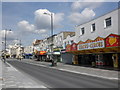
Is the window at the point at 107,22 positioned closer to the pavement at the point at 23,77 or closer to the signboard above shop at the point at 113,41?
the signboard above shop at the point at 113,41

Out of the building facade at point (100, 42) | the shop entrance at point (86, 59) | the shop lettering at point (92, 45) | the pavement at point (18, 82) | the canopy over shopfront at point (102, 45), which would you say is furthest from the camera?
the shop entrance at point (86, 59)

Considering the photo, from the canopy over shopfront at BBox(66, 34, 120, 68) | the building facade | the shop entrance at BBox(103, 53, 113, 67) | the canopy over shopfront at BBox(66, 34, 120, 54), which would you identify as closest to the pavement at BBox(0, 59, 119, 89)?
the canopy over shopfront at BBox(66, 34, 120, 54)

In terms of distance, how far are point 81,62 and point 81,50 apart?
249 inches

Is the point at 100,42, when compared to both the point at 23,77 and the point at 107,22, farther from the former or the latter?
the point at 23,77

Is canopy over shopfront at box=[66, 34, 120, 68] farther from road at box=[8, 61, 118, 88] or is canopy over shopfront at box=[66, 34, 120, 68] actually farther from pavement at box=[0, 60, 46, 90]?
pavement at box=[0, 60, 46, 90]

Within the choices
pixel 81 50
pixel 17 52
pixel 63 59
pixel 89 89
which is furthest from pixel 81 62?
pixel 17 52

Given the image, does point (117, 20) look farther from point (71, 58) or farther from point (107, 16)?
point (71, 58)

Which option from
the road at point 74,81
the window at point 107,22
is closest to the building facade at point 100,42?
→ the window at point 107,22

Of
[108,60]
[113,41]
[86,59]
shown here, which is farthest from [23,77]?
[86,59]

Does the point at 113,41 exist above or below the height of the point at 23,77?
above

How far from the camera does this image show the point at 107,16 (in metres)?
27.4

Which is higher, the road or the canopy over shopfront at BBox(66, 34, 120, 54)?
the canopy over shopfront at BBox(66, 34, 120, 54)

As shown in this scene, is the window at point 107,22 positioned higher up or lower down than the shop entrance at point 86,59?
higher up

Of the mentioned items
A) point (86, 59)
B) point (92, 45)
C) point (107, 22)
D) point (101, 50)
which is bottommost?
point (86, 59)
